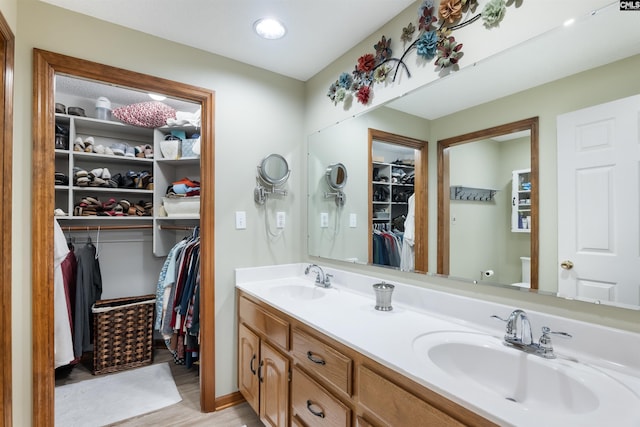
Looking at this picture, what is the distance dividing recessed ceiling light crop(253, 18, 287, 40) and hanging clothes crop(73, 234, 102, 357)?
2323mm

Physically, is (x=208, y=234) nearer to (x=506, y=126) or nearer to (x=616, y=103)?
(x=506, y=126)

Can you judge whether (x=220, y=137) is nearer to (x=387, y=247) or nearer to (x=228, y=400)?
(x=387, y=247)

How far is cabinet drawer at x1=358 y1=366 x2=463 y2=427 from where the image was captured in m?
0.83

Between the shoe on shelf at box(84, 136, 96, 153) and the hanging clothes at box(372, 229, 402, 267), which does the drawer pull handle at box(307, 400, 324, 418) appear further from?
the shoe on shelf at box(84, 136, 96, 153)

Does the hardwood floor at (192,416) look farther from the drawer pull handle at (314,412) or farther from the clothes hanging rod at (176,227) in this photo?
the clothes hanging rod at (176,227)

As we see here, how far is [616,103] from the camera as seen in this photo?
94cm

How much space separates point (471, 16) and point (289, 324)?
63.7 inches

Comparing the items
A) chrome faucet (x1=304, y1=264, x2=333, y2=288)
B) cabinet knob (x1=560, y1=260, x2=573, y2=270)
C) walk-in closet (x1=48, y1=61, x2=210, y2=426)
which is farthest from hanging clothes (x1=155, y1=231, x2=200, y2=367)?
cabinet knob (x1=560, y1=260, x2=573, y2=270)

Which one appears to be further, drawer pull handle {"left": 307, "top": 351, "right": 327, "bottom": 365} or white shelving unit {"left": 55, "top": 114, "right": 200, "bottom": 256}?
white shelving unit {"left": 55, "top": 114, "right": 200, "bottom": 256}

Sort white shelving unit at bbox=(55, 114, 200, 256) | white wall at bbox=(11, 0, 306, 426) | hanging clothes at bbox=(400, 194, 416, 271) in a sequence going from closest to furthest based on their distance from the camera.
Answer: white wall at bbox=(11, 0, 306, 426) < hanging clothes at bbox=(400, 194, 416, 271) < white shelving unit at bbox=(55, 114, 200, 256)

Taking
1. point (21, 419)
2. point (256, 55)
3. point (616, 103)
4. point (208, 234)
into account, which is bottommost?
point (21, 419)

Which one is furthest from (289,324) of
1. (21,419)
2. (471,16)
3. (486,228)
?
(471,16)

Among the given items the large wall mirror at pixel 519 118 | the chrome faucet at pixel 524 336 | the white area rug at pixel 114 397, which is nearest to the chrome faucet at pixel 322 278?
the large wall mirror at pixel 519 118

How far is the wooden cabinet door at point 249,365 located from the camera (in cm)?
180
